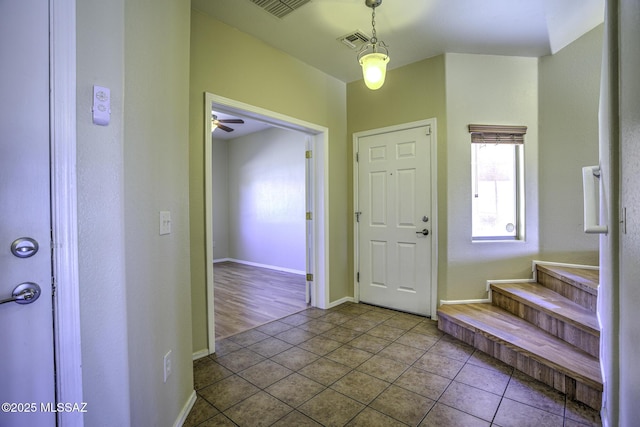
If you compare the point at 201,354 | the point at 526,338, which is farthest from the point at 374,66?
the point at 201,354

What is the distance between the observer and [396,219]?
3.30 m

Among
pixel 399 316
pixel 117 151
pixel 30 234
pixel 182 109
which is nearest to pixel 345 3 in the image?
pixel 182 109

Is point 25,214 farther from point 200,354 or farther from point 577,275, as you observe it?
point 577,275

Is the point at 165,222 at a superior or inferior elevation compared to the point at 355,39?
inferior

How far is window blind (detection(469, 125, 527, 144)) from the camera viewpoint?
9.64 ft

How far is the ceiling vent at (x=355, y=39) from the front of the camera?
2600mm

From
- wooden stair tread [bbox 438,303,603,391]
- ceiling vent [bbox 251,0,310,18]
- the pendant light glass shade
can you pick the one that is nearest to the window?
wooden stair tread [bbox 438,303,603,391]

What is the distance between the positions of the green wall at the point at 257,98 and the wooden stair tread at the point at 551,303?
1.78 m

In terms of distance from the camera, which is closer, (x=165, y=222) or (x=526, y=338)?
(x=165, y=222)

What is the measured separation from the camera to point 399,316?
3150 millimetres

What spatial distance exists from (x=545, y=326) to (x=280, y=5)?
3.32 m

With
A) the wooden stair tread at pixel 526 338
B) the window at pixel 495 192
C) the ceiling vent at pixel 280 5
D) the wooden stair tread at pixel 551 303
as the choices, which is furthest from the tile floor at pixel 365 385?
the ceiling vent at pixel 280 5

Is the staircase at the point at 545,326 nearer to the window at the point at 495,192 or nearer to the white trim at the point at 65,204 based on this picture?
the window at the point at 495,192

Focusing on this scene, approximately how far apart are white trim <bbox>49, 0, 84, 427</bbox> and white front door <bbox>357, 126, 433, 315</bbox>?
2914 mm
